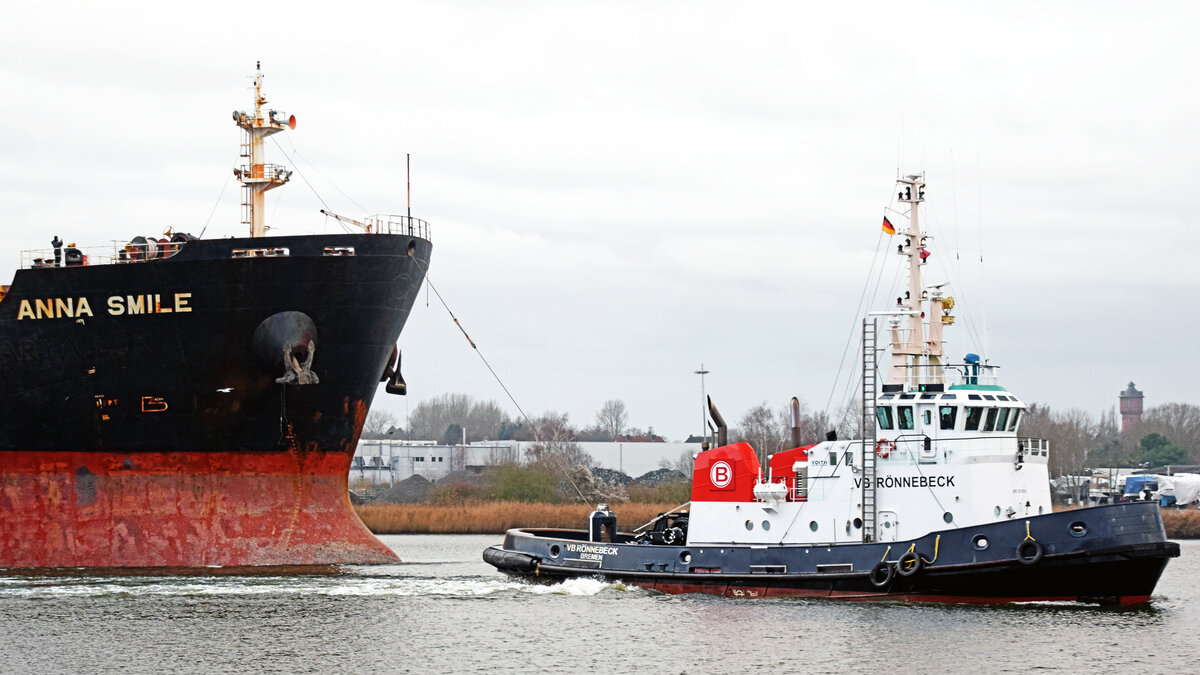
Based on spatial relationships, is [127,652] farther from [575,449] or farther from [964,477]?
[575,449]

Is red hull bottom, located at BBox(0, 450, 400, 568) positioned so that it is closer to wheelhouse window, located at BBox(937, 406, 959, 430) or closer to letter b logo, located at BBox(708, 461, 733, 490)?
letter b logo, located at BBox(708, 461, 733, 490)

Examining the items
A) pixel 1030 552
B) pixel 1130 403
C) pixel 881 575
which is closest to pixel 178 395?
pixel 881 575

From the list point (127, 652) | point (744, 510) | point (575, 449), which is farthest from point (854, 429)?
point (575, 449)

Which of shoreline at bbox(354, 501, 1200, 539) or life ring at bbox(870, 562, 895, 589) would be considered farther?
shoreline at bbox(354, 501, 1200, 539)

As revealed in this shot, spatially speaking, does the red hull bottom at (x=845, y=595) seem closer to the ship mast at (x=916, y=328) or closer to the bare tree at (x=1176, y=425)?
the ship mast at (x=916, y=328)

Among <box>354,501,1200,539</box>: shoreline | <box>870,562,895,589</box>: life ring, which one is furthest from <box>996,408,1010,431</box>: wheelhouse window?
<box>354,501,1200,539</box>: shoreline

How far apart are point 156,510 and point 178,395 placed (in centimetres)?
245

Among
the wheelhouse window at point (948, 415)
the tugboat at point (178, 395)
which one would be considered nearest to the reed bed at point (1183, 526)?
the wheelhouse window at point (948, 415)

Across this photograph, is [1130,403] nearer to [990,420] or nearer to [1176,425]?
[1176,425]

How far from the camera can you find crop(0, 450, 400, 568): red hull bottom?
2911cm

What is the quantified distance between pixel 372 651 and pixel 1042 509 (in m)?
12.1

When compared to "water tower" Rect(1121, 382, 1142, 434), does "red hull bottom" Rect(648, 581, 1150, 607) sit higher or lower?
lower

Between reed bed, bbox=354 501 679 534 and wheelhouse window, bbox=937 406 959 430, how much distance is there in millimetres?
24333

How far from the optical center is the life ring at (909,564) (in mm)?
23875
